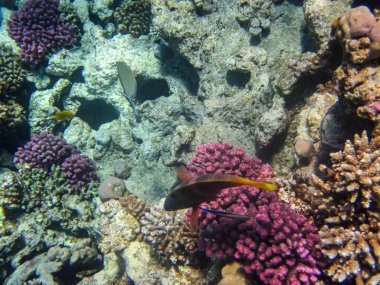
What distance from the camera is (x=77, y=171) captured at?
637 centimetres

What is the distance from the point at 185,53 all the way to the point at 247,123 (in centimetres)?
196

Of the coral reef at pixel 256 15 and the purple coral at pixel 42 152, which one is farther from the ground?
the coral reef at pixel 256 15

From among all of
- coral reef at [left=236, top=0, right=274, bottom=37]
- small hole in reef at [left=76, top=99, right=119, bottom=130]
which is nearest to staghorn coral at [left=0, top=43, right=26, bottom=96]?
small hole in reef at [left=76, top=99, right=119, bottom=130]

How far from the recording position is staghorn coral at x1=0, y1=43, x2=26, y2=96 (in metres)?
6.53

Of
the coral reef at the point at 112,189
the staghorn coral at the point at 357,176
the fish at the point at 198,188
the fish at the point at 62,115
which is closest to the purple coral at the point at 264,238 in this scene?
the staghorn coral at the point at 357,176

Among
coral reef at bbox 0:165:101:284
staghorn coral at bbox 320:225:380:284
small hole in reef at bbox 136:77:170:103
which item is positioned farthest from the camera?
small hole in reef at bbox 136:77:170:103

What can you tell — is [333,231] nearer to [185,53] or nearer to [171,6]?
[185,53]

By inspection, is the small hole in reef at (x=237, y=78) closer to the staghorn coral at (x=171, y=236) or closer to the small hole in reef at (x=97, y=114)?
the staghorn coral at (x=171, y=236)

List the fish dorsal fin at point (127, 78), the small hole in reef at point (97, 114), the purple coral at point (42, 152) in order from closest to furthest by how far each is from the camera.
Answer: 1. the fish dorsal fin at point (127, 78)
2. the purple coral at point (42, 152)
3. the small hole in reef at point (97, 114)

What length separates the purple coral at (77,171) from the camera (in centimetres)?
638

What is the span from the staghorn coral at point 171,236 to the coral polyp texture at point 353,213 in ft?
6.23

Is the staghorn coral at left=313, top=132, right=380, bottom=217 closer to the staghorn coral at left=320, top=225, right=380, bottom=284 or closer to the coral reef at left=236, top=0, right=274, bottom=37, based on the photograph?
the staghorn coral at left=320, top=225, right=380, bottom=284

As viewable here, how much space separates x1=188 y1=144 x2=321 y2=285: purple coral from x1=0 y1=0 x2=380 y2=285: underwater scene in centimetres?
2

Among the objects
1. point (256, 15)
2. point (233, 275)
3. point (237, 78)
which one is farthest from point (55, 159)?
point (256, 15)
